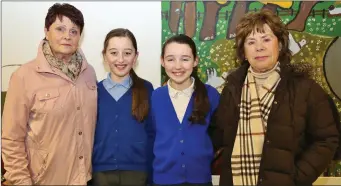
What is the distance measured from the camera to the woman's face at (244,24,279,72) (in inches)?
66.4

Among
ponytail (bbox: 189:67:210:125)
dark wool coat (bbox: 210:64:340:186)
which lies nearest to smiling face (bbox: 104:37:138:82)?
ponytail (bbox: 189:67:210:125)

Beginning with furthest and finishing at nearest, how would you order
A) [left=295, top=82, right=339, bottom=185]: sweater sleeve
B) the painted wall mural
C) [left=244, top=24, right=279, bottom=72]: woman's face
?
the painted wall mural < [left=244, top=24, right=279, bottom=72]: woman's face < [left=295, top=82, right=339, bottom=185]: sweater sleeve

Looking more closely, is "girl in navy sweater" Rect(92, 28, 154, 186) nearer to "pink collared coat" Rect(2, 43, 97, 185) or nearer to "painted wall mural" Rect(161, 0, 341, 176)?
"pink collared coat" Rect(2, 43, 97, 185)

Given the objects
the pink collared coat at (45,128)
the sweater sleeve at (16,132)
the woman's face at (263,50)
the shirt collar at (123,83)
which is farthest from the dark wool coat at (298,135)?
Result: the sweater sleeve at (16,132)

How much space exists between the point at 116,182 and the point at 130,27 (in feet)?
3.78

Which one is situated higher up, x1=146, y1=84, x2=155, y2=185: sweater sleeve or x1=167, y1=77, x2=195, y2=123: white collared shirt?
x1=167, y1=77, x2=195, y2=123: white collared shirt

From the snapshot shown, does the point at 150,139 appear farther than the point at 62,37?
Yes

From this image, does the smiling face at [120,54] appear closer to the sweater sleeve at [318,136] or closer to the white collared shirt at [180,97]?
the white collared shirt at [180,97]

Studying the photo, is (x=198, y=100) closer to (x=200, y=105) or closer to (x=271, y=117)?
(x=200, y=105)

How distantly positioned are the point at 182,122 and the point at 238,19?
1002 mm

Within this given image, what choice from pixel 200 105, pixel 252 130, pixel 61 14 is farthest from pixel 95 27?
pixel 252 130

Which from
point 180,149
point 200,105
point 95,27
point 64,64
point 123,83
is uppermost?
point 95,27

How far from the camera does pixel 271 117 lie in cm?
163

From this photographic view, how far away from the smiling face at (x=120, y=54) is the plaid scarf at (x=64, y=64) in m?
0.18
